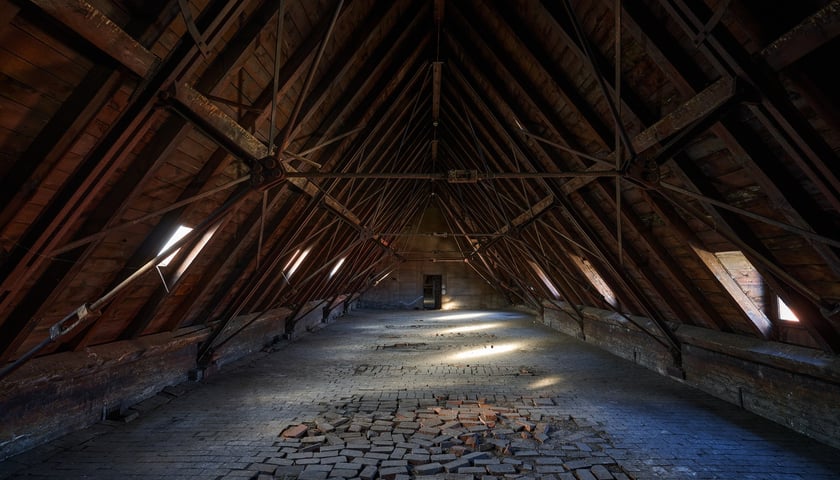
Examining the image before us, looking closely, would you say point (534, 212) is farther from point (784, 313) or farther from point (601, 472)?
point (601, 472)

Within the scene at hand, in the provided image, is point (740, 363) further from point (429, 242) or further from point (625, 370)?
point (429, 242)

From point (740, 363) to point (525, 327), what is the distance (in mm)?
9728

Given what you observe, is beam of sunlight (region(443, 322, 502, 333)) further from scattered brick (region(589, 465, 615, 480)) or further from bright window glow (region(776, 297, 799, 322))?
scattered brick (region(589, 465, 615, 480))

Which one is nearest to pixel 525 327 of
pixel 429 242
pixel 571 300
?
pixel 571 300

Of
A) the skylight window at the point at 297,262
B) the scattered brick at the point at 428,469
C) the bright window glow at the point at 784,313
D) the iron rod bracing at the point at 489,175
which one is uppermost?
the iron rod bracing at the point at 489,175

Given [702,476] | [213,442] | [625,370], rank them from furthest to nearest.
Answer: [625,370]
[213,442]
[702,476]

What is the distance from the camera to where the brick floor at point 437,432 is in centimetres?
410

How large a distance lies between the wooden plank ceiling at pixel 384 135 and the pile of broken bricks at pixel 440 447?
8.74 ft

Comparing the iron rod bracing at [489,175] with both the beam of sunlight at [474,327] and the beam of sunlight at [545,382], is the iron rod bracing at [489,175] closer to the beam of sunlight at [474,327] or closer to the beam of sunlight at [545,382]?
the beam of sunlight at [545,382]

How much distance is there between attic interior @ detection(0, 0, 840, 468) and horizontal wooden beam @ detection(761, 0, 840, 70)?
12mm

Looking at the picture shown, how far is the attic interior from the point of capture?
118 inches

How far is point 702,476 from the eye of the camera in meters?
3.94

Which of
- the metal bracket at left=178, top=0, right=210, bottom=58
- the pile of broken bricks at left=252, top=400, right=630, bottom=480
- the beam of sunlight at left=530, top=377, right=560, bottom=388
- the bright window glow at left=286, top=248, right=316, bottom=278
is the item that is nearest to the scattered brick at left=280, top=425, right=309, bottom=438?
the pile of broken bricks at left=252, top=400, right=630, bottom=480

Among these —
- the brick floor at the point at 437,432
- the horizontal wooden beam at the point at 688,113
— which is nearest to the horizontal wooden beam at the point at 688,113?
the horizontal wooden beam at the point at 688,113
